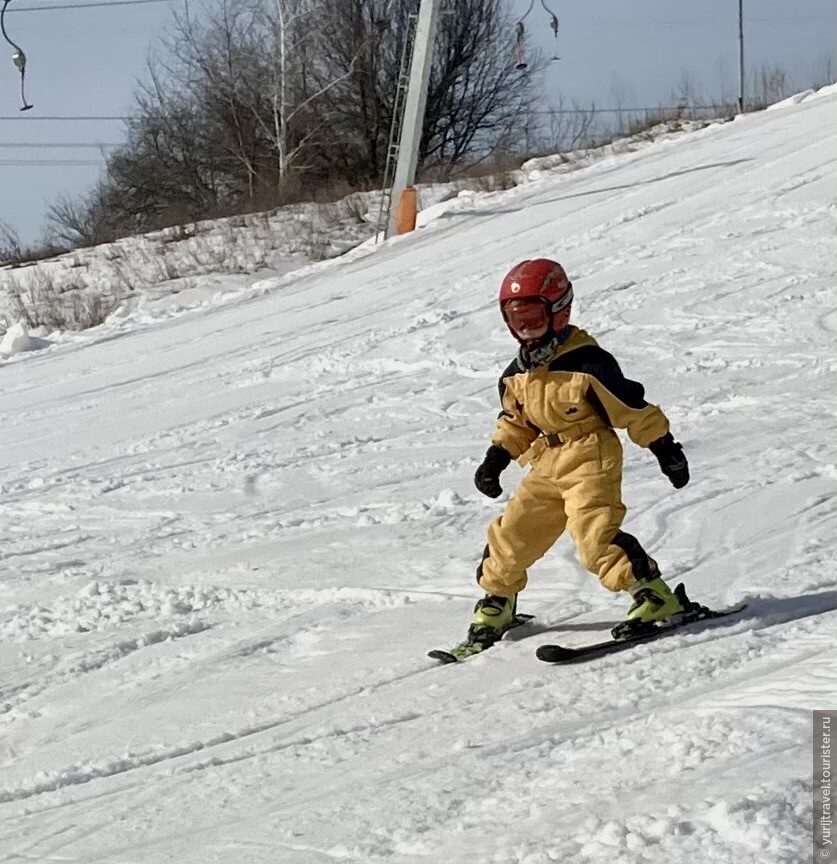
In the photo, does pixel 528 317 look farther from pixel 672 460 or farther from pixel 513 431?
pixel 672 460

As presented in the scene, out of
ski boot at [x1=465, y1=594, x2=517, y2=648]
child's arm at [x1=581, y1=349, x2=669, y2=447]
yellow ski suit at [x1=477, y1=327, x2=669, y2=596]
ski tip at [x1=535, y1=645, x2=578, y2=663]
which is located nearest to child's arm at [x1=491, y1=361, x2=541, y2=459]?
yellow ski suit at [x1=477, y1=327, x2=669, y2=596]

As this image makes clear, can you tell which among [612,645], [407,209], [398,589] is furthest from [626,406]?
[407,209]

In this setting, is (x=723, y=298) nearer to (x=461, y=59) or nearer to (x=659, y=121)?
(x=659, y=121)

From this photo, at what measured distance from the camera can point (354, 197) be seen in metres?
21.1

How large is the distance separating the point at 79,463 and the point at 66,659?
3.75m

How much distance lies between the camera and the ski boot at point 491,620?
14.9 feet

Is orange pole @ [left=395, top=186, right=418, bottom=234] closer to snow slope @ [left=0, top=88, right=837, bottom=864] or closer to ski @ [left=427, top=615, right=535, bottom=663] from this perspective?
snow slope @ [left=0, top=88, right=837, bottom=864]

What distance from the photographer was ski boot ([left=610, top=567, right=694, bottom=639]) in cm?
431

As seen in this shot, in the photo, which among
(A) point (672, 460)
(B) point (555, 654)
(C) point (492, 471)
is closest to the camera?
(A) point (672, 460)

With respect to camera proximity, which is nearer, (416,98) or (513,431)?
(513,431)

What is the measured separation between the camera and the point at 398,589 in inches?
214

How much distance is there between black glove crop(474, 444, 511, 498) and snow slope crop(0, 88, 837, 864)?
2.04ft

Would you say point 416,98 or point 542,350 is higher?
point 416,98

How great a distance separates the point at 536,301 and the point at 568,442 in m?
0.52
